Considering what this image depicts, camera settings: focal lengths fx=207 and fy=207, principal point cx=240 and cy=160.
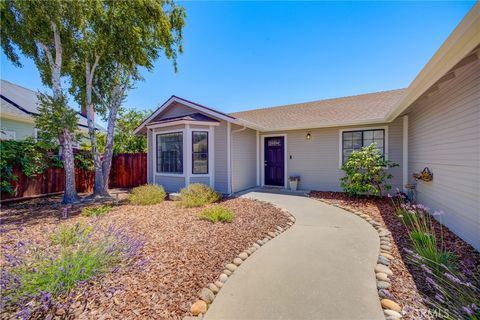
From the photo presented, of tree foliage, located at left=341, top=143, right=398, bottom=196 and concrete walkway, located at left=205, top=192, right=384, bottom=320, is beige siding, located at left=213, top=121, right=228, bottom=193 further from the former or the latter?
tree foliage, located at left=341, top=143, right=398, bottom=196

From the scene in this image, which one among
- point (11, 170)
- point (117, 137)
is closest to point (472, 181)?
point (11, 170)

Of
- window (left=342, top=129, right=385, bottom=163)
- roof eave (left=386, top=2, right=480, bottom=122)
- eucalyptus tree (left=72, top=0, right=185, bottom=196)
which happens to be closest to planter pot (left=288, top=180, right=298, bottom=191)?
window (left=342, top=129, right=385, bottom=163)

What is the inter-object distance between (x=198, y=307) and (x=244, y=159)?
22.7ft

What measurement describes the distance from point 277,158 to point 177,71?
5688 mm

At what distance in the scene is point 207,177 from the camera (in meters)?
8.16

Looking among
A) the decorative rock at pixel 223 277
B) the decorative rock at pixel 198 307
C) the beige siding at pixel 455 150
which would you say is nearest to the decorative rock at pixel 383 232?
the beige siding at pixel 455 150

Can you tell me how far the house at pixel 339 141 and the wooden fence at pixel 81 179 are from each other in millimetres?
1960

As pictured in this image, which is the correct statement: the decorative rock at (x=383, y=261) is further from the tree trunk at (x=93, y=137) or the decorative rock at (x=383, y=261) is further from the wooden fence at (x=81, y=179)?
the wooden fence at (x=81, y=179)

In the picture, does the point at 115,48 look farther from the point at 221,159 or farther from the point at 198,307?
the point at 198,307

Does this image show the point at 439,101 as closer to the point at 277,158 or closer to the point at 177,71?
the point at 277,158

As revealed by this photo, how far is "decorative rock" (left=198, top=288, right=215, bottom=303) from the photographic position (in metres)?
2.26

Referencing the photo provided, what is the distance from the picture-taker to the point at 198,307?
2.13 metres

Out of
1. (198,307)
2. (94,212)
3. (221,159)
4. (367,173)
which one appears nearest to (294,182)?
(367,173)

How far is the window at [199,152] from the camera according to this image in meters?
7.98
